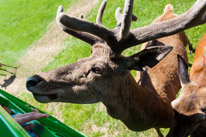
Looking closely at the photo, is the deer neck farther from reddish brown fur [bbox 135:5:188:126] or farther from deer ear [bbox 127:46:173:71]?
deer ear [bbox 127:46:173:71]

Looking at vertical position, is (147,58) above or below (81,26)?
below

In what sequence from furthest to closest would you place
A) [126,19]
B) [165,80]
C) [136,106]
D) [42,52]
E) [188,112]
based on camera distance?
[42,52] < [165,80] < [136,106] < [188,112] < [126,19]

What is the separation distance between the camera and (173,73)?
4.14 metres

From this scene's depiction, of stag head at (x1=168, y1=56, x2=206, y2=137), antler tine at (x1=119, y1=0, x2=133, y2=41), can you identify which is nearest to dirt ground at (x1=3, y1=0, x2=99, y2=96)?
antler tine at (x1=119, y1=0, x2=133, y2=41)

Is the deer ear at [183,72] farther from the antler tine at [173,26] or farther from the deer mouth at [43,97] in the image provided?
the deer mouth at [43,97]

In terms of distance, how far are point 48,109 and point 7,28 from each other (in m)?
13.0

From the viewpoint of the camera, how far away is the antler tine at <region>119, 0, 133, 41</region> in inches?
88.4

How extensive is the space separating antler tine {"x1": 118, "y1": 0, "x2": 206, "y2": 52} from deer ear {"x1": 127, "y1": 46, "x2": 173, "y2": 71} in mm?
187

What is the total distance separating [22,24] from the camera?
15633mm

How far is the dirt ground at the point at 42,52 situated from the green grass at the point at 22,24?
0.82 metres

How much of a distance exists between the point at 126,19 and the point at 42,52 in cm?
989

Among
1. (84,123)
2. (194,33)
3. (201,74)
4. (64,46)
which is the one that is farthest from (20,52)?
(201,74)

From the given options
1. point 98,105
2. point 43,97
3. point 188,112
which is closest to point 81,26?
point 43,97

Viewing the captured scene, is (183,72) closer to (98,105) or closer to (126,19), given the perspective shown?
(126,19)
